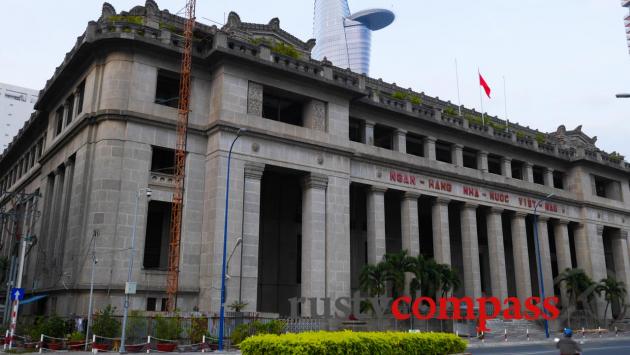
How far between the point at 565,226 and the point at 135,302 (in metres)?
45.2

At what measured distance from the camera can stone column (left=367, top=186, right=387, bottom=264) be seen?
4272 centimetres

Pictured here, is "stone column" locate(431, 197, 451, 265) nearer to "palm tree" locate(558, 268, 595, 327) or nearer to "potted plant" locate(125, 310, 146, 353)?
"palm tree" locate(558, 268, 595, 327)

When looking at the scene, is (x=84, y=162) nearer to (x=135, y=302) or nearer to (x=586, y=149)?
(x=135, y=302)

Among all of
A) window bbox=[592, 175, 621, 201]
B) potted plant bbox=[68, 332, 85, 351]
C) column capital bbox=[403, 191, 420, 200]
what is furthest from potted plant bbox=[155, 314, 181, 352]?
window bbox=[592, 175, 621, 201]

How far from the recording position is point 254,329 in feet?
104

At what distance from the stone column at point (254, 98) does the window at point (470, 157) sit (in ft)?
81.6

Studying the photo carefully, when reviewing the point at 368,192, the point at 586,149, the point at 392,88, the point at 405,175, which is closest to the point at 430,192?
the point at 405,175

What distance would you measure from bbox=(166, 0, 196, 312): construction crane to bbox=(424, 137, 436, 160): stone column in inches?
903

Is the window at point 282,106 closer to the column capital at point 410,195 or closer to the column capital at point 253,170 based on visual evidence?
the column capital at point 253,170

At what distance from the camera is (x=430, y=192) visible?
158 ft

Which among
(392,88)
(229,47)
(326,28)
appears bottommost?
(229,47)

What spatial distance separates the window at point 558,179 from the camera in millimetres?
63031

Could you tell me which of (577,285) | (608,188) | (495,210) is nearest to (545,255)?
(577,285)

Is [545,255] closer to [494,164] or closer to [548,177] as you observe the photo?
[548,177]
